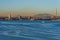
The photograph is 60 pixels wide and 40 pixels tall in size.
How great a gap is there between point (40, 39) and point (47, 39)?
6.5 inches

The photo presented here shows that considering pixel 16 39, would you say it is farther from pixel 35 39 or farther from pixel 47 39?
pixel 47 39

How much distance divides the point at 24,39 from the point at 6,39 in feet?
1.40

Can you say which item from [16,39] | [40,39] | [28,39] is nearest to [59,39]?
[40,39]

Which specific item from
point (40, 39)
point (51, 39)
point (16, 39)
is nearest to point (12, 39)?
point (16, 39)

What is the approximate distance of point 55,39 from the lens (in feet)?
13.0

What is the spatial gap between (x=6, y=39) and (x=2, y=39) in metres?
0.10

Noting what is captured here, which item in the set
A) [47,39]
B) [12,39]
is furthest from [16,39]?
[47,39]

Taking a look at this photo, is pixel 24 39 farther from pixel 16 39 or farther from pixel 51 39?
pixel 51 39

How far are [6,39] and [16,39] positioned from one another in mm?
234

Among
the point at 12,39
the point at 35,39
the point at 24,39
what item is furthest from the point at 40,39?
the point at 12,39

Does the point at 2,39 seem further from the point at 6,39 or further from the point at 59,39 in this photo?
the point at 59,39

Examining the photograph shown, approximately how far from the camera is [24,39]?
403 centimetres

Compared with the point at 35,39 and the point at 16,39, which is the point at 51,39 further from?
the point at 16,39

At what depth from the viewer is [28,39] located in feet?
13.1
